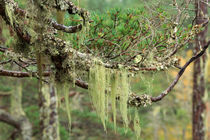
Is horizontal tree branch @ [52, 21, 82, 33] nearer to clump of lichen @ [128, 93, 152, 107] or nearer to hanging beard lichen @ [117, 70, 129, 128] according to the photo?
hanging beard lichen @ [117, 70, 129, 128]

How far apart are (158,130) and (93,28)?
18.6 m

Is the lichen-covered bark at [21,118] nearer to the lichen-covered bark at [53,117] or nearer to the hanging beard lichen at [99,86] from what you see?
the lichen-covered bark at [53,117]

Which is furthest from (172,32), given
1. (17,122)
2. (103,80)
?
(17,122)

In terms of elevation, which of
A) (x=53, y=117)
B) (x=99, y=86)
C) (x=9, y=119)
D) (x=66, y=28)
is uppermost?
(x=66, y=28)

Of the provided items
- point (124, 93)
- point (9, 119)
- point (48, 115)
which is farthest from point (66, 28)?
point (9, 119)

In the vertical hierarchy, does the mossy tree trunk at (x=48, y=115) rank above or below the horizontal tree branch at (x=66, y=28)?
below

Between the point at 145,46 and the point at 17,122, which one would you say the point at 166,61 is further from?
the point at 17,122

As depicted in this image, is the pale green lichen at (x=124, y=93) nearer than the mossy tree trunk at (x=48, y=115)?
Yes

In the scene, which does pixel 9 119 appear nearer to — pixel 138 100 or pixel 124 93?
pixel 138 100

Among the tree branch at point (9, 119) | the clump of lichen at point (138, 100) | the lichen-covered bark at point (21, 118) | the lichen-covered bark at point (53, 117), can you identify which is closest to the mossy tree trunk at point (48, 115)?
the lichen-covered bark at point (53, 117)

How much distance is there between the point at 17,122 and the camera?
726cm

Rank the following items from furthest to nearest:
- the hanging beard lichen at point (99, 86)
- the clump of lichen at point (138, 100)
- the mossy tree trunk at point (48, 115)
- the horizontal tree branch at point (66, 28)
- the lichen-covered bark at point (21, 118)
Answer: the lichen-covered bark at point (21, 118) → the mossy tree trunk at point (48, 115) → the clump of lichen at point (138, 100) → the hanging beard lichen at point (99, 86) → the horizontal tree branch at point (66, 28)

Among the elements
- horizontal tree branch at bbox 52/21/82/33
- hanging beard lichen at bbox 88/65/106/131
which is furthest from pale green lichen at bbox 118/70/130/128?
horizontal tree branch at bbox 52/21/82/33

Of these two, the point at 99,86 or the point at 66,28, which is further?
the point at 99,86
